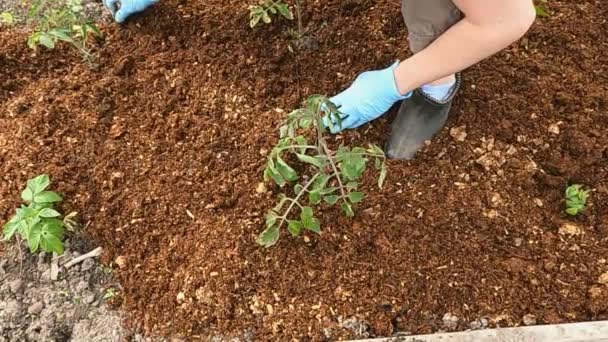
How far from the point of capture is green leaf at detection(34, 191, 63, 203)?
5.47 ft

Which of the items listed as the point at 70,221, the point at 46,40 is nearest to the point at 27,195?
the point at 70,221

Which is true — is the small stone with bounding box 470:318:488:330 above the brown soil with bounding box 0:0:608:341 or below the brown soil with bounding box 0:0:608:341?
below

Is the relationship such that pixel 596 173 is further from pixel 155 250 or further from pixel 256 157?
pixel 155 250

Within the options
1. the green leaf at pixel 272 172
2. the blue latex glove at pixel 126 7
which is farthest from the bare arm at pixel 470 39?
the blue latex glove at pixel 126 7

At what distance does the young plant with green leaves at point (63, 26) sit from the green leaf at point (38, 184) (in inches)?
14.7

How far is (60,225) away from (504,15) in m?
1.20

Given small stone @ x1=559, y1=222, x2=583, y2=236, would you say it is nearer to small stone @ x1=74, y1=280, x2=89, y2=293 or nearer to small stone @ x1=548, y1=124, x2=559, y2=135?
small stone @ x1=548, y1=124, x2=559, y2=135

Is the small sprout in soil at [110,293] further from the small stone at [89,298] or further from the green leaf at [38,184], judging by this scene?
the green leaf at [38,184]

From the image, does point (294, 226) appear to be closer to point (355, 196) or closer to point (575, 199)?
point (355, 196)

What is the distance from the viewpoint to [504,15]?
1.46 meters

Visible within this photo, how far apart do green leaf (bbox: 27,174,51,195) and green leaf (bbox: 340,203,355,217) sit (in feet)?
2.47

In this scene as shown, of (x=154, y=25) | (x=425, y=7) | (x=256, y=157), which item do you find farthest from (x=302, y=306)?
(x=154, y=25)

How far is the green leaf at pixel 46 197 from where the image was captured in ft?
5.47

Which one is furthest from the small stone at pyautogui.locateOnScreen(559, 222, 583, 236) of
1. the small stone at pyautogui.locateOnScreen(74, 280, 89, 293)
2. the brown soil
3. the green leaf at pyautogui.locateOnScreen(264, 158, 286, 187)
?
the small stone at pyautogui.locateOnScreen(74, 280, 89, 293)
